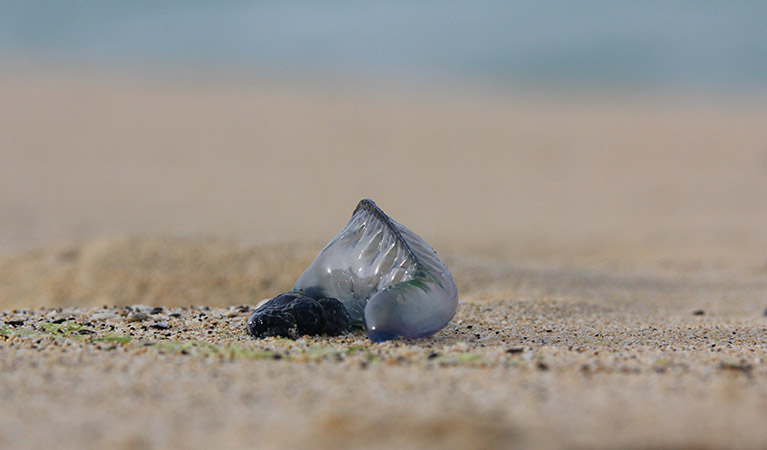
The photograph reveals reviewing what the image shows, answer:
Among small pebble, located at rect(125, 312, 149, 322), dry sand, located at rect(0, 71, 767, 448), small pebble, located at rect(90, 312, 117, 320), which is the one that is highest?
dry sand, located at rect(0, 71, 767, 448)

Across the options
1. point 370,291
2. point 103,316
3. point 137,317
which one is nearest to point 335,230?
point 103,316

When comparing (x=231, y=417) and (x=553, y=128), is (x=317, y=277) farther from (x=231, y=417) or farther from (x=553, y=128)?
(x=553, y=128)

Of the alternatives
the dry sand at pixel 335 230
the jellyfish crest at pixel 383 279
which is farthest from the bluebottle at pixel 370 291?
the dry sand at pixel 335 230

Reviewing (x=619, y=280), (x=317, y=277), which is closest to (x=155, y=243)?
(x=317, y=277)

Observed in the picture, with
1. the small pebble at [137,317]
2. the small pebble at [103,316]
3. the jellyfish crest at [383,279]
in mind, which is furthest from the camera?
the small pebble at [103,316]

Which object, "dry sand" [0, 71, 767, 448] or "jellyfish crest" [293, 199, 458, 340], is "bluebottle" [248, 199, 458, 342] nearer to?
"jellyfish crest" [293, 199, 458, 340]

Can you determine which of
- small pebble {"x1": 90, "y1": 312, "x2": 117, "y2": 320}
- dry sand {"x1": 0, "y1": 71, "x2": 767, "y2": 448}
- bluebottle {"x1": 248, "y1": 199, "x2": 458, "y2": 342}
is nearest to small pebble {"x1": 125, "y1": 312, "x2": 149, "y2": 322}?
dry sand {"x1": 0, "y1": 71, "x2": 767, "y2": 448}

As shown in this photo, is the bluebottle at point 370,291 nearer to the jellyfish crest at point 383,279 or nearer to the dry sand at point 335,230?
the jellyfish crest at point 383,279
